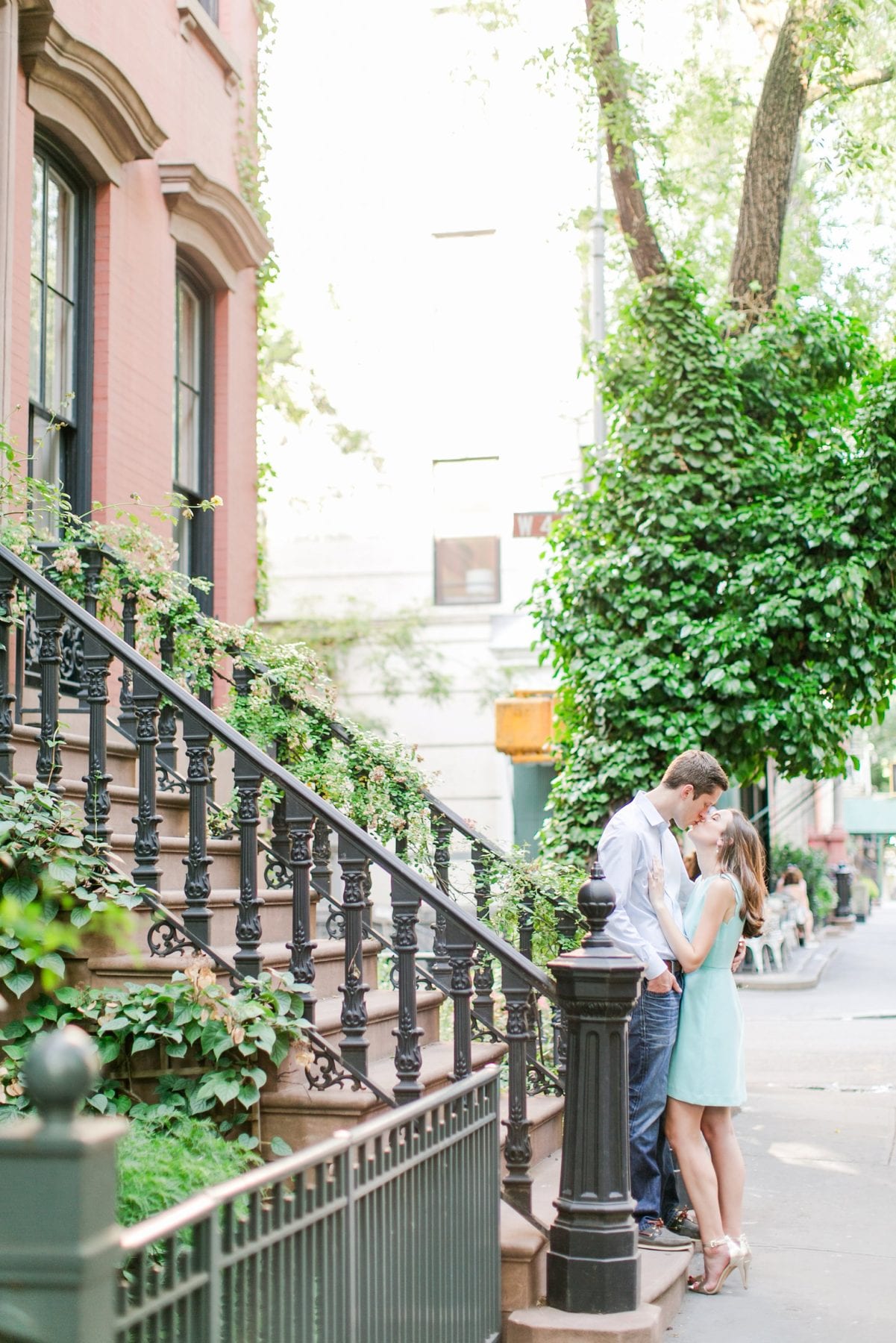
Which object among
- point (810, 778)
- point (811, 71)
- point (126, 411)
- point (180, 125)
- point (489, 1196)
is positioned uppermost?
point (811, 71)

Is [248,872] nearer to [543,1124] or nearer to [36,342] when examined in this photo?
[543,1124]

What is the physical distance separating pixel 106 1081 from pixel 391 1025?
1.55 metres

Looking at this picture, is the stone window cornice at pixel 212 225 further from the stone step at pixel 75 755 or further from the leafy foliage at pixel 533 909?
the leafy foliage at pixel 533 909

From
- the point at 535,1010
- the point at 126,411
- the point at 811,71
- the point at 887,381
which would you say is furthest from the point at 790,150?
the point at 535,1010

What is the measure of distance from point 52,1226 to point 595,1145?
3.11 meters

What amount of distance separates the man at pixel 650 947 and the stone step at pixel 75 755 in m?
2.25

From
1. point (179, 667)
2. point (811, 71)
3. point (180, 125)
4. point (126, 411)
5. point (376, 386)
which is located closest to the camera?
point (179, 667)

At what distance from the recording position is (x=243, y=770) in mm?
5473

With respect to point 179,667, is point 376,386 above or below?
above

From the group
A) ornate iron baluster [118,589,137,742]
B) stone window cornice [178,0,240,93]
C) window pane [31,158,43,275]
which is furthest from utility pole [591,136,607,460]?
ornate iron baluster [118,589,137,742]

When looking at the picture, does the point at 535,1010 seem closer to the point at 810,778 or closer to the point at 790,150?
the point at 810,778

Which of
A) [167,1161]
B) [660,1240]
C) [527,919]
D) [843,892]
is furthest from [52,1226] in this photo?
[843,892]

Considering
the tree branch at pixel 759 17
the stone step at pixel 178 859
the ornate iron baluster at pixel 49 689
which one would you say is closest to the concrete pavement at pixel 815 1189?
the stone step at pixel 178 859

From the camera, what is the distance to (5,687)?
19.1 ft
